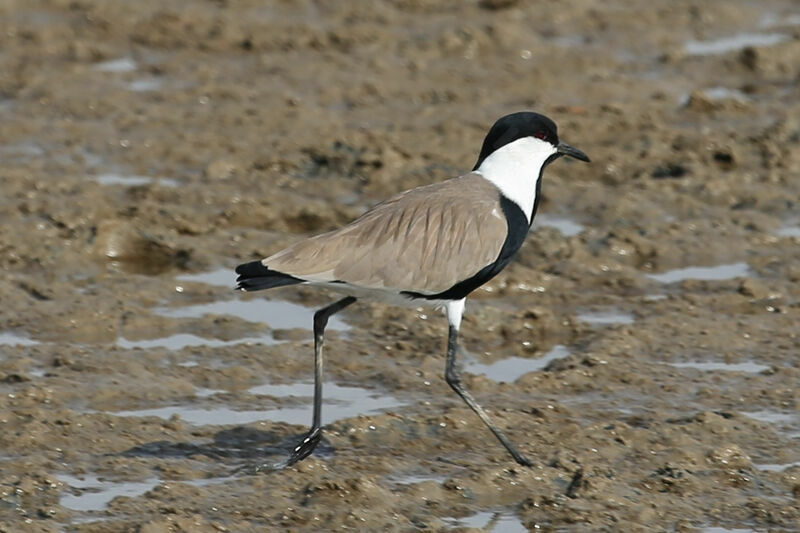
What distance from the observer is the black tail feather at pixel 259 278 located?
21.0 feet

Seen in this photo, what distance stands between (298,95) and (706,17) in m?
3.98

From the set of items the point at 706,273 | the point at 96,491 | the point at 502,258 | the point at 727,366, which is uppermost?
the point at 502,258

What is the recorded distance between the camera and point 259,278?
253 inches

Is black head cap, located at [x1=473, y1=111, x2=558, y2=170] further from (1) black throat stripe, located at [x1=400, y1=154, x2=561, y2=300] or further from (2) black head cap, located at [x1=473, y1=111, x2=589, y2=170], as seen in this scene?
(1) black throat stripe, located at [x1=400, y1=154, x2=561, y2=300]

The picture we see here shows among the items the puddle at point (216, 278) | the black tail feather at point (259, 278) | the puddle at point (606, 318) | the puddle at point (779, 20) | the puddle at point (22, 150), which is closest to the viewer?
the black tail feather at point (259, 278)

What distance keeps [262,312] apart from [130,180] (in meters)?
2.00

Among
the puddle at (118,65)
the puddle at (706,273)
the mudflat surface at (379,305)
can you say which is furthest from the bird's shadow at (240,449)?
the puddle at (118,65)

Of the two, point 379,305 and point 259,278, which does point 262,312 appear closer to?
point 379,305

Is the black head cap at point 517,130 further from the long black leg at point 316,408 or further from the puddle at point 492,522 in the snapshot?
the puddle at point 492,522

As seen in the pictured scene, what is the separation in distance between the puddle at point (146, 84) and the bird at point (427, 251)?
497cm

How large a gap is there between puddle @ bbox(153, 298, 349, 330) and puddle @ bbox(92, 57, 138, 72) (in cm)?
396

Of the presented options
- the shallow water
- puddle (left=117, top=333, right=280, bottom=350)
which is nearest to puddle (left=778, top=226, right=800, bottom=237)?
the shallow water

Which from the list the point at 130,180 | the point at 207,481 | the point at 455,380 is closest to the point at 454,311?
the point at 455,380

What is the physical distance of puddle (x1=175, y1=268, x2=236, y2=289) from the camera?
8711mm
